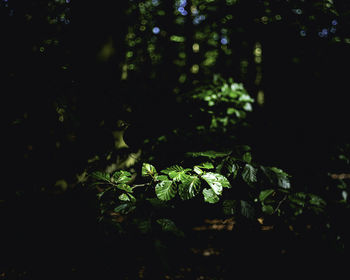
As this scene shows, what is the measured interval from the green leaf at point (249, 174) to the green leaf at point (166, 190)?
437mm

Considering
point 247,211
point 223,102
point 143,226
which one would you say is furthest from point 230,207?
point 223,102

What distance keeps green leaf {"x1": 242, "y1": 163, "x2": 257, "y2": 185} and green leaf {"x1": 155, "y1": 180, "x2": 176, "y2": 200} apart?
0.44 metres

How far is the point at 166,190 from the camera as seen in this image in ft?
3.73

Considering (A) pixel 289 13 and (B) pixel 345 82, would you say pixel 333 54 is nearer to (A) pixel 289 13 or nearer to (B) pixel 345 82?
(B) pixel 345 82

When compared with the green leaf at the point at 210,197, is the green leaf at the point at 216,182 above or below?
above

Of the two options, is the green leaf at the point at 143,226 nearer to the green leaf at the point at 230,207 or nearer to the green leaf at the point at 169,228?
the green leaf at the point at 169,228

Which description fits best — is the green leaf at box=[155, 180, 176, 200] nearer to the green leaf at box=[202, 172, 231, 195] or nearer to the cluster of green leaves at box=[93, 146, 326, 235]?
the cluster of green leaves at box=[93, 146, 326, 235]

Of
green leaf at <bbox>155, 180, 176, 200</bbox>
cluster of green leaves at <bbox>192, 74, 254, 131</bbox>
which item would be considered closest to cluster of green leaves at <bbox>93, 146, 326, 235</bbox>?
green leaf at <bbox>155, 180, 176, 200</bbox>

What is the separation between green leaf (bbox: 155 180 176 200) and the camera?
1109 mm

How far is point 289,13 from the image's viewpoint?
2.12 m

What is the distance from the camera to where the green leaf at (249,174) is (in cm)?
125

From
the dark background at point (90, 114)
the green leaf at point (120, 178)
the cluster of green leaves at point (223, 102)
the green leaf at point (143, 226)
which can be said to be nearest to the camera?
the green leaf at point (143, 226)

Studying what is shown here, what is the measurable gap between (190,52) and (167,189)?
27.4 feet

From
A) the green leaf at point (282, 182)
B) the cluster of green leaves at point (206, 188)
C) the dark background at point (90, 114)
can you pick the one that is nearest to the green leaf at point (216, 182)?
the cluster of green leaves at point (206, 188)
